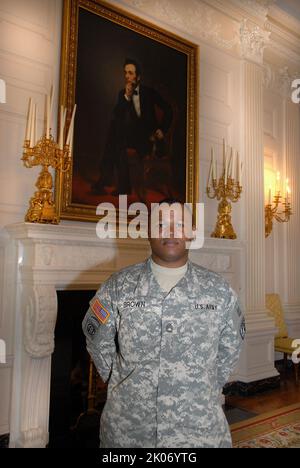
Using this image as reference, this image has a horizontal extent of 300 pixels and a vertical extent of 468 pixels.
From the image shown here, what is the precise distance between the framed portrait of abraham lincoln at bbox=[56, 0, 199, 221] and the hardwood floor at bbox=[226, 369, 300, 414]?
2203 mm

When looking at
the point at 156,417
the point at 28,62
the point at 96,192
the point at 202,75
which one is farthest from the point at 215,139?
the point at 156,417

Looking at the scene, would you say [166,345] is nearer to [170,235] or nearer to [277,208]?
[170,235]

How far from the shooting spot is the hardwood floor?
4.09 m

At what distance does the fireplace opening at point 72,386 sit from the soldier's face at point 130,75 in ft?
6.99

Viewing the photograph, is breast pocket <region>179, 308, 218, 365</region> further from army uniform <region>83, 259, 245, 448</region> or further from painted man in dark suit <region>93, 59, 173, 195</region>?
painted man in dark suit <region>93, 59, 173, 195</region>

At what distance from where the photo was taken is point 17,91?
3.32 meters

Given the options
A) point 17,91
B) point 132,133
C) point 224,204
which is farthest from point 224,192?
point 17,91

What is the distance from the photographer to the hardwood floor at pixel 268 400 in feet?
13.4

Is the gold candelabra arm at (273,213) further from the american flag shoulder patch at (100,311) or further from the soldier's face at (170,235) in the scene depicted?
the american flag shoulder patch at (100,311)

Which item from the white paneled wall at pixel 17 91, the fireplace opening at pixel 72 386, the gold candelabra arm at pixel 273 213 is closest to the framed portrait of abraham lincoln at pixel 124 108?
Result: the white paneled wall at pixel 17 91

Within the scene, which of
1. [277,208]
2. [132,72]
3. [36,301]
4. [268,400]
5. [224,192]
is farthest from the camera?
[277,208]

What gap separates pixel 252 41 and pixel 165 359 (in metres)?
4.84

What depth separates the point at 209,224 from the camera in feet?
15.2
